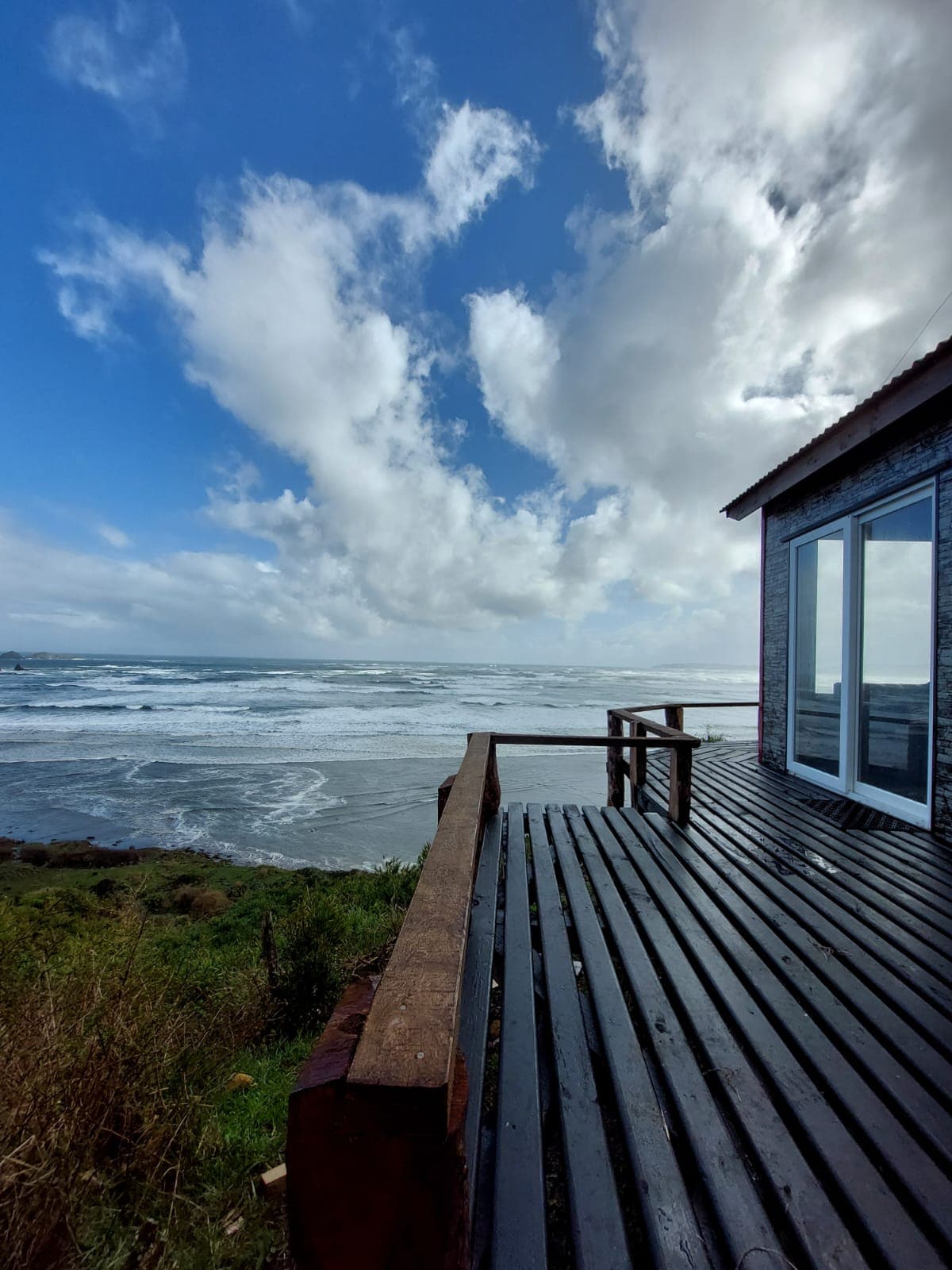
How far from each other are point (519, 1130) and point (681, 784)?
3039 mm

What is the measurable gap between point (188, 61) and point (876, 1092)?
1249 cm

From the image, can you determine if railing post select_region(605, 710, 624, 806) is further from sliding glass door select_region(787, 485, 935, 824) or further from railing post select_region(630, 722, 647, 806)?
sliding glass door select_region(787, 485, 935, 824)

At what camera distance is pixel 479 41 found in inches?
301

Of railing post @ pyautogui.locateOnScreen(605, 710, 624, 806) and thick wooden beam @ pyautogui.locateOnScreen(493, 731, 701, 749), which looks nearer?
thick wooden beam @ pyautogui.locateOnScreen(493, 731, 701, 749)

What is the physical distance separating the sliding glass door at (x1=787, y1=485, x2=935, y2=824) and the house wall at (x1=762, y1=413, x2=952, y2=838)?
116 mm

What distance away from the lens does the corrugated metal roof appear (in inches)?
133

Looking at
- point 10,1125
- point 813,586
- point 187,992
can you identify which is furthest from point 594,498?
point 10,1125

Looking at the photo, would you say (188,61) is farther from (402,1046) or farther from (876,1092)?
(876,1092)

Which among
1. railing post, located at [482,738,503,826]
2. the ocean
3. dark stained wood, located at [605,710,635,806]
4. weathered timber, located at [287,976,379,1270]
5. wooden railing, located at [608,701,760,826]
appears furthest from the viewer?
the ocean

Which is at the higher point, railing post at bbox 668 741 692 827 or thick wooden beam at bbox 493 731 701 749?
thick wooden beam at bbox 493 731 701 749

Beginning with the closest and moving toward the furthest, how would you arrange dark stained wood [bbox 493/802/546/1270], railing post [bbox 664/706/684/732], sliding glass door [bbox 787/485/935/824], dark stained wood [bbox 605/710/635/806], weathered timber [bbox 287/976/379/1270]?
1. weathered timber [bbox 287/976/379/1270]
2. dark stained wood [bbox 493/802/546/1270]
3. sliding glass door [bbox 787/485/935/824]
4. dark stained wood [bbox 605/710/635/806]
5. railing post [bbox 664/706/684/732]

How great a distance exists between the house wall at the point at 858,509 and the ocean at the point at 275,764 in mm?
5168

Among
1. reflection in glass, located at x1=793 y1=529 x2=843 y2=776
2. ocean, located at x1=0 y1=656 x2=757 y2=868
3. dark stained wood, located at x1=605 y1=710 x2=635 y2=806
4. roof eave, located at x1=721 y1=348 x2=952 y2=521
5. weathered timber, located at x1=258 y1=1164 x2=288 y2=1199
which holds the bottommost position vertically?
ocean, located at x1=0 y1=656 x2=757 y2=868

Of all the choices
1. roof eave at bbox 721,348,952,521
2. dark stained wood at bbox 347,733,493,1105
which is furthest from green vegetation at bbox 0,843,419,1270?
roof eave at bbox 721,348,952,521
